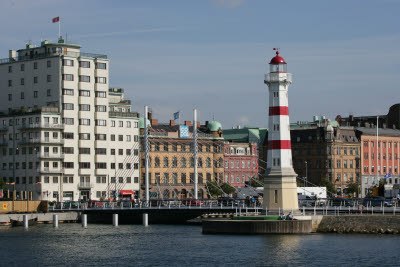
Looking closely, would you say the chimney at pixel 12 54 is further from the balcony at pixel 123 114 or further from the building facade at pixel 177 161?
the building facade at pixel 177 161

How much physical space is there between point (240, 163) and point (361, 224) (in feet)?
333

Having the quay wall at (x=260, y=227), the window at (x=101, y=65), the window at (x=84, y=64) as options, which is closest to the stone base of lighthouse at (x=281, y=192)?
the quay wall at (x=260, y=227)

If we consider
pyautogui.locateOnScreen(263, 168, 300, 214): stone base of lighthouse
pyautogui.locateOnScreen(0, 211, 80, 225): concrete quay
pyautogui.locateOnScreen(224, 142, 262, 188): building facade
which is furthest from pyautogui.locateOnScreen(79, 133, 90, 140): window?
pyautogui.locateOnScreen(263, 168, 300, 214): stone base of lighthouse

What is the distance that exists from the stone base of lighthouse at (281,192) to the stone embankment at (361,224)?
3.67 metres

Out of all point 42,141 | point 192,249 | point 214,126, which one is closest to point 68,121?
point 42,141

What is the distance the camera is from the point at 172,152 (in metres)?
172

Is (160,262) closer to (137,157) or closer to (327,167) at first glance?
(137,157)

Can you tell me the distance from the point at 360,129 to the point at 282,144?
362 feet

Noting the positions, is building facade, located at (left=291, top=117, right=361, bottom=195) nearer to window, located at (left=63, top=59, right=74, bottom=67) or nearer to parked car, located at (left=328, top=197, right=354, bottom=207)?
window, located at (left=63, top=59, right=74, bottom=67)

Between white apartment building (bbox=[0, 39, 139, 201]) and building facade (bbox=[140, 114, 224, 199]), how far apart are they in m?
11.1

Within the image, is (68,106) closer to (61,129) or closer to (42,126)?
(61,129)

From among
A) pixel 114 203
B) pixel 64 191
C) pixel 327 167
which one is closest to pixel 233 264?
pixel 114 203

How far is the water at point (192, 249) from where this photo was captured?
71750mm

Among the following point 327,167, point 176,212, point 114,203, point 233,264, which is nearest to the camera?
point 233,264
